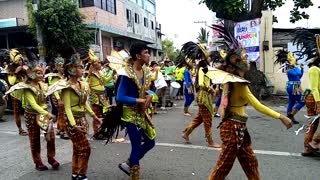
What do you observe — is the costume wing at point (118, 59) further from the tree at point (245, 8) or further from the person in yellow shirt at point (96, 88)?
the tree at point (245, 8)

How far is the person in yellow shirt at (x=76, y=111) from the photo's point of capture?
458 cm

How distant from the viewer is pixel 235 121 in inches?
148

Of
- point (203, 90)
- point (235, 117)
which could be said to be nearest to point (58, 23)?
point (203, 90)

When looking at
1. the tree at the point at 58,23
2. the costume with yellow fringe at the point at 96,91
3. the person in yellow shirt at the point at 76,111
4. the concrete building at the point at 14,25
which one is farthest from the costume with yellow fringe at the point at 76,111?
the concrete building at the point at 14,25

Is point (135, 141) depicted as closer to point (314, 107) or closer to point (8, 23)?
point (314, 107)

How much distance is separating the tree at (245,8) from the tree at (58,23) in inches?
342

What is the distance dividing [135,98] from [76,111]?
927 mm

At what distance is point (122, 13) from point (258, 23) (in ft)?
68.6

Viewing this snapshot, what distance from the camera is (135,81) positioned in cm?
441

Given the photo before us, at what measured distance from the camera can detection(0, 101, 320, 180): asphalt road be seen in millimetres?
5113

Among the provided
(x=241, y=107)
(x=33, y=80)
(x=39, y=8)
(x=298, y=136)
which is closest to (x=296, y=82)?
(x=298, y=136)

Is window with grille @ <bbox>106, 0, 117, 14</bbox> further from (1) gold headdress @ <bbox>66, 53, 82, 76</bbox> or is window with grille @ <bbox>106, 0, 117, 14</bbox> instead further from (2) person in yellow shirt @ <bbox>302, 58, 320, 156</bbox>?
(1) gold headdress @ <bbox>66, 53, 82, 76</bbox>

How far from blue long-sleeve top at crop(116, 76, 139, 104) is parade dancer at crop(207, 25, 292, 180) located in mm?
1155

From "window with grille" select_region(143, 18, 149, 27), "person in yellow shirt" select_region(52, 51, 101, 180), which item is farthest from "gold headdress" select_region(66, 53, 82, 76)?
"window with grille" select_region(143, 18, 149, 27)
